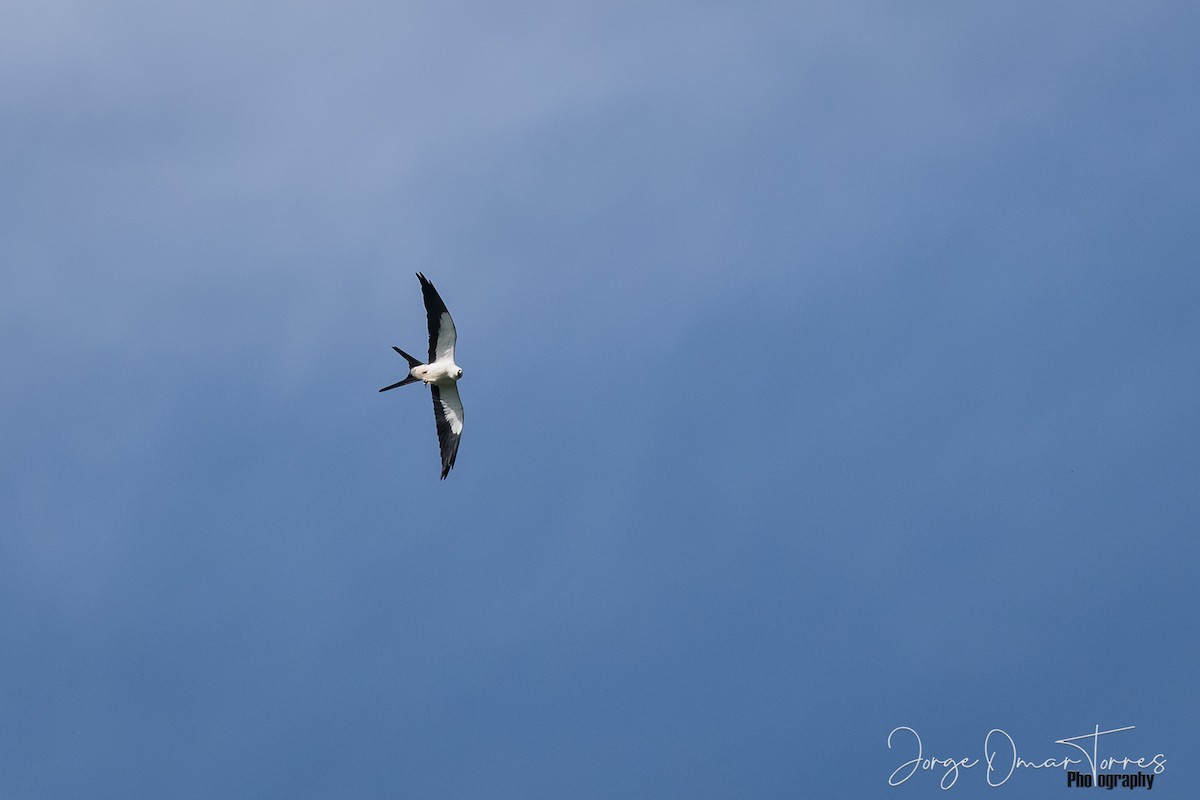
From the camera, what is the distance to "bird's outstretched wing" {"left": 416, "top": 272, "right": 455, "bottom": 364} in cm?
2786

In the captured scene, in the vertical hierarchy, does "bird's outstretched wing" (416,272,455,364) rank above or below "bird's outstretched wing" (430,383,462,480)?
above

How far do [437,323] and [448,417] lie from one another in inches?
139

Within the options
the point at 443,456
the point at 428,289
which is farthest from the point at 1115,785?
the point at 428,289

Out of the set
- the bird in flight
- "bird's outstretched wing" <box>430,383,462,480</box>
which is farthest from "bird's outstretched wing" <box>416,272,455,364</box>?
"bird's outstretched wing" <box>430,383,462,480</box>

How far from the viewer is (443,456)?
2941 cm

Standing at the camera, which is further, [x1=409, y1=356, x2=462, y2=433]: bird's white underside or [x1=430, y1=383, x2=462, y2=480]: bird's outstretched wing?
[x1=430, y1=383, x2=462, y2=480]: bird's outstretched wing

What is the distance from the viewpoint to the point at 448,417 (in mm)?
29891

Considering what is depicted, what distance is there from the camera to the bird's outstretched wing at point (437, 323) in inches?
1097

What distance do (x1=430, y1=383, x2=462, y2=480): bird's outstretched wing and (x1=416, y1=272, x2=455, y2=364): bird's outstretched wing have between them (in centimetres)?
128

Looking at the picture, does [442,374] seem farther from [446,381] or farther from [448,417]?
[448,417]

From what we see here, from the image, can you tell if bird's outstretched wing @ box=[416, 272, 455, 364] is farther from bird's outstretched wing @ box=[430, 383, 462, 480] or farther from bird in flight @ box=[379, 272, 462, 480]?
bird's outstretched wing @ box=[430, 383, 462, 480]

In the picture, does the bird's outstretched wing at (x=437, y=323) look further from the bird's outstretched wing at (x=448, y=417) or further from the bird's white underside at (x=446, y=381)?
the bird's outstretched wing at (x=448, y=417)

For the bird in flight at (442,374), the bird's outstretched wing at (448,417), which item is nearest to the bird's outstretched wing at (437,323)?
the bird in flight at (442,374)

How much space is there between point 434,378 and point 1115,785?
955 inches
